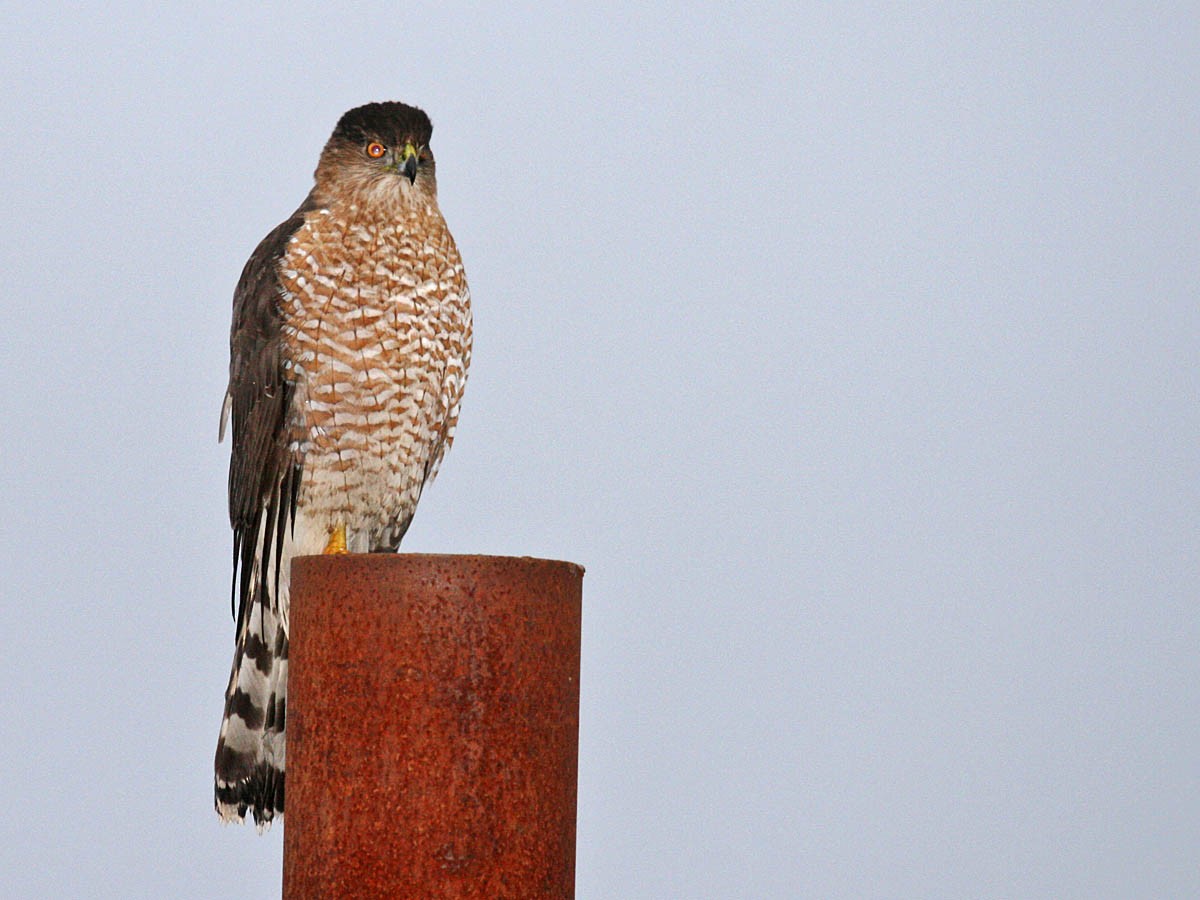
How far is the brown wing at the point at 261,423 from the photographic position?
210 inches

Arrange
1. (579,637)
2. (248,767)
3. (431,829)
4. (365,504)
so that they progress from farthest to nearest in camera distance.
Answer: (365,504)
(248,767)
(579,637)
(431,829)

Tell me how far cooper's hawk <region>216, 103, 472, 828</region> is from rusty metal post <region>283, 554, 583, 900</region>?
4.59 feet

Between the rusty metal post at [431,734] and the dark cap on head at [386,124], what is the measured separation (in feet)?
7.23

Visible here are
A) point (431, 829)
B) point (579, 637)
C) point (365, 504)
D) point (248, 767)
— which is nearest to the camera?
point (431, 829)

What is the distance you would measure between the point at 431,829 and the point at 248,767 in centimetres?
162

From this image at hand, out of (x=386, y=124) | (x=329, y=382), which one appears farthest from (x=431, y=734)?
(x=386, y=124)

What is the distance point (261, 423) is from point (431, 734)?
1878 millimetres

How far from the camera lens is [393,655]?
3.85 m

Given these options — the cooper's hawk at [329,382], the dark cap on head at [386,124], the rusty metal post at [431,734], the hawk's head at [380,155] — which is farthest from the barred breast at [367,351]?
the rusty metal post at [431,734]

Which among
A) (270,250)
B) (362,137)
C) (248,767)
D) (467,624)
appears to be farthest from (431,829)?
(362,137)

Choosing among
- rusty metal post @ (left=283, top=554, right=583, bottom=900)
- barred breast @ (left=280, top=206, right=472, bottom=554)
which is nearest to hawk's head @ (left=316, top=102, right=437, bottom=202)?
barred breast @ (left=280, top=206, right=472, bottom=554)

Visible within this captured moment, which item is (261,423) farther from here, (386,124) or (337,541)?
(386,124)

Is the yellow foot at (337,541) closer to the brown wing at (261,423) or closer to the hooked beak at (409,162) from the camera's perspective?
the brown wing at (261,423)

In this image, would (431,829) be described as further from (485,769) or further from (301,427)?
(301,427)
